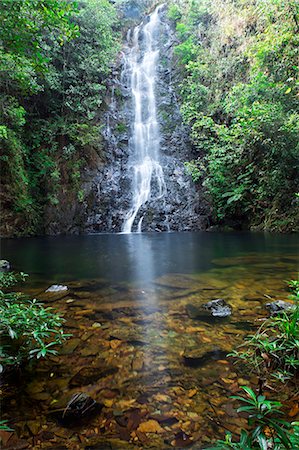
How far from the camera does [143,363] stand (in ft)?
6.88

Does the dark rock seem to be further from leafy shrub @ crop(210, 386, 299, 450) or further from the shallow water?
leafy shrub @ crop(210, 386, 299, 450)

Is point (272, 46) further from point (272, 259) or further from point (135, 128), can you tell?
point (135, 128)

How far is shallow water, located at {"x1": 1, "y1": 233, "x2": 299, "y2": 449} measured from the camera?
1.45m

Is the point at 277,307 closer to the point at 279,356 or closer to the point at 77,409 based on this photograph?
the point at 279,356

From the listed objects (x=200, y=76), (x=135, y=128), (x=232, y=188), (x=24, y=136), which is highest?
(x=200, y=76)

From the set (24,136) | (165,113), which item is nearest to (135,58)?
(165,113)

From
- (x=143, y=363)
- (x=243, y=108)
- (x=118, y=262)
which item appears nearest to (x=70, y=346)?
(x=143, y=363)

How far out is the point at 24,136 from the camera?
1378 cm

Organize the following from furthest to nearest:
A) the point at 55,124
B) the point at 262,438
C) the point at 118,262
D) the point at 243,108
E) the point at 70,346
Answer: the point at 55,124 < the point at 243,108 < the point at 118,262 < the point at 70,346 < the point at 262,438

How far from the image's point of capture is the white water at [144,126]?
15.3 m

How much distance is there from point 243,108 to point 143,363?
11005 millimetres

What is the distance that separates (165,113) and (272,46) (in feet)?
35.9

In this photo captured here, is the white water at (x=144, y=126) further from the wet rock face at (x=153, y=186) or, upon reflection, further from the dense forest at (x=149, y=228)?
the wet rock face at (x=153, y=186)

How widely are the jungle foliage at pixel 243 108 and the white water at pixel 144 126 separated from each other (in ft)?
7.04
